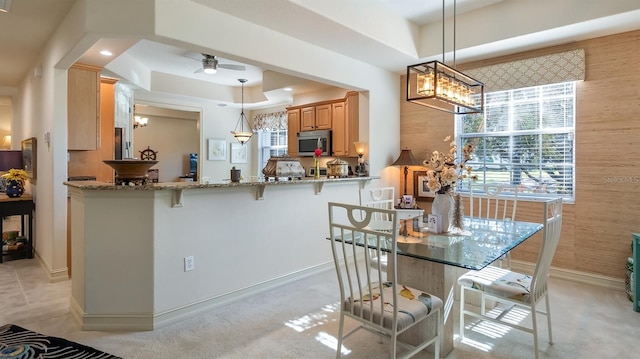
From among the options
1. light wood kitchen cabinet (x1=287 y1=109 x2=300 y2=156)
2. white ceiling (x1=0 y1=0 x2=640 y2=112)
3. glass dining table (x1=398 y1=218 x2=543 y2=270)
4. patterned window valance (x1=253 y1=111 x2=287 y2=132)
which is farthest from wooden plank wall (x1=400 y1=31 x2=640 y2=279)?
patterned window valance (x1=253 y1=111 x2=287 y2=132)

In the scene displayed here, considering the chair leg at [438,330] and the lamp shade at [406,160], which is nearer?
the chair leg at [438,330]

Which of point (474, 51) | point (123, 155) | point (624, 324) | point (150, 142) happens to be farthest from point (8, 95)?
point (624, 324)

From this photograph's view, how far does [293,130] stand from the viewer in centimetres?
620

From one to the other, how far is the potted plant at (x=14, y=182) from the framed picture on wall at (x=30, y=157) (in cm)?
13

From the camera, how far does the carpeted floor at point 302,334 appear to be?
2.39 meters

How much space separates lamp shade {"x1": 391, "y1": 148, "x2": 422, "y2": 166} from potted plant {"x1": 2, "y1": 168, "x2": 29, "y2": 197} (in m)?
4.95

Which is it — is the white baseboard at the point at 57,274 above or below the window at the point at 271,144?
below

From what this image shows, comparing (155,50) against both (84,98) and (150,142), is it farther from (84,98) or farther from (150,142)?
(150,142)

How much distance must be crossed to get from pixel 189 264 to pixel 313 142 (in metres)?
3.23

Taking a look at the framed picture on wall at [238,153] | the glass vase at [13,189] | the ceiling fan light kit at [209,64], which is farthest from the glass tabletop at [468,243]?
the framed picture on wall at [238,153]

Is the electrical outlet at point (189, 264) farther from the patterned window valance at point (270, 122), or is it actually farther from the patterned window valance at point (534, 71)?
the patterned window valance at point (270, 122)

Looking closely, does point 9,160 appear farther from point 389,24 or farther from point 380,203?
point 389,24

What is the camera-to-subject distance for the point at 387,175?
203 inches

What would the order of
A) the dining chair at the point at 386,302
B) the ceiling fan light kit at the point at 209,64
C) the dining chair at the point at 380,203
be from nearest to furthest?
the dining chair at the point at 386,302 < the dining chair at the point at 380,203 < the ceiling fan light kit at the point at 209,64
